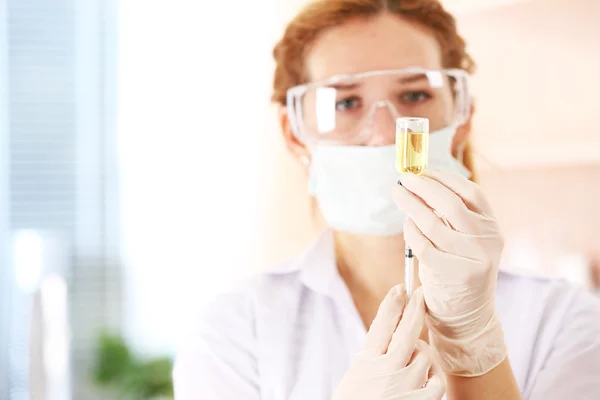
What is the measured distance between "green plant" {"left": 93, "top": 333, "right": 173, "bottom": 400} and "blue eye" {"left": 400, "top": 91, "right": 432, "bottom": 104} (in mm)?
1344

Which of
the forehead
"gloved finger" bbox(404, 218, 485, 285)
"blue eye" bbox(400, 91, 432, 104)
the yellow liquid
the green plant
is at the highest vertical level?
the forehead

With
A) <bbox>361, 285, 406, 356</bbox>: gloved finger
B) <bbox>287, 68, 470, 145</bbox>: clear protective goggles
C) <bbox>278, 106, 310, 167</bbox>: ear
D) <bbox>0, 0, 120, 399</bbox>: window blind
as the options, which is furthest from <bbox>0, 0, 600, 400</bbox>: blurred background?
<bbox>361, 285, 406, 356</bbox>: gloved finger

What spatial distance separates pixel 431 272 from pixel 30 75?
179cm

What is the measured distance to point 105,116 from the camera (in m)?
2.29

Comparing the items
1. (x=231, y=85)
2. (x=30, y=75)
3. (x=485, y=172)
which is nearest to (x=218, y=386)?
(x=485, y=172)

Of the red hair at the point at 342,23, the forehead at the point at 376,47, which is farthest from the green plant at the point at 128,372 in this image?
the forehead at the point at 376,47

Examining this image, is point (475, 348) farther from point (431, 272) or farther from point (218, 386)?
point (218, 386)

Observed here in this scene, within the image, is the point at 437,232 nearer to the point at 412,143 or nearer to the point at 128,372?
the point at 412,143

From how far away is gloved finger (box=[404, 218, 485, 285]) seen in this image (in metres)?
0.86

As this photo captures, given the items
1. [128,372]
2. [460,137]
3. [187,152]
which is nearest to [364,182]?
[460,137]

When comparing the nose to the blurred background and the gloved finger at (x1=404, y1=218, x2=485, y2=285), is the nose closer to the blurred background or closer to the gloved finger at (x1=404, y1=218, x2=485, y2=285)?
the gloved finger at (x1=404, y1=218, x2=485, y2=285)

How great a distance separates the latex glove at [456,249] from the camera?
33.9 inches

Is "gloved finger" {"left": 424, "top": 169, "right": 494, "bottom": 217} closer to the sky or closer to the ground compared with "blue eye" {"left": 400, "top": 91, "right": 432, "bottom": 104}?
closer to the ground

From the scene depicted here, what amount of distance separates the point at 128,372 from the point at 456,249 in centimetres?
165
